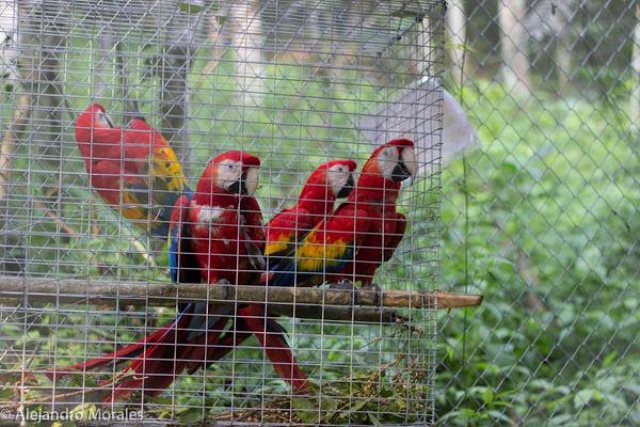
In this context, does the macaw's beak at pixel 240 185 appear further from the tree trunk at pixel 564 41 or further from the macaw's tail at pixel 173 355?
the tree trunk at pixel 564 41

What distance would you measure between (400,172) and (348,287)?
326 millimetres

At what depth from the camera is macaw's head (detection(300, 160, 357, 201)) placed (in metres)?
2.05

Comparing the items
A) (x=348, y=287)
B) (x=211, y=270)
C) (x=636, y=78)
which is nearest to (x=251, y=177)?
(x=211, y=270)

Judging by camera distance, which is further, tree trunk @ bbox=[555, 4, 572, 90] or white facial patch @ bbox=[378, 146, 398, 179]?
tree trunk @ bbox=[555, 4, 572, 90]

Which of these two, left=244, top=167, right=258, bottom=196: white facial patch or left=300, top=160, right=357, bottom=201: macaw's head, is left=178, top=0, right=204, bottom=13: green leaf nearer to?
left=244, top=167, right=258, bottom=196: white facial patch

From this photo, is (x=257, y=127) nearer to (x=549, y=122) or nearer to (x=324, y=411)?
(x=324, y=411)

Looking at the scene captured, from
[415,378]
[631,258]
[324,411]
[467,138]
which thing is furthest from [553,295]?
[324,411]

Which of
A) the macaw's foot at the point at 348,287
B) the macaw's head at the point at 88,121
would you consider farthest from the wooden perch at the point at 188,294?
the macaw's head at the point at 88,121

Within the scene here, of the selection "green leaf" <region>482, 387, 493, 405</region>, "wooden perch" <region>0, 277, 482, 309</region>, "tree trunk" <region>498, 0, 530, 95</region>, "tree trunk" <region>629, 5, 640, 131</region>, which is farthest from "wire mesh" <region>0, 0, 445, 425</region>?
"tree trunk" <region>498, 0, 530, 95</region>

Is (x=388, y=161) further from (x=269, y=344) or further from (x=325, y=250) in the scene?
(x=269, y=344)

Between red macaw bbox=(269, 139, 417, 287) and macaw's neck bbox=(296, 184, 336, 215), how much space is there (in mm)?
50

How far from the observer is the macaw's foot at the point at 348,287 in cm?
172

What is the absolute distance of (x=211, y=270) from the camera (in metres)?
1.88

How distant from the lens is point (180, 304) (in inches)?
71.9
